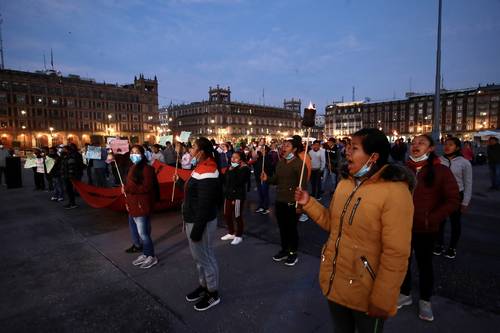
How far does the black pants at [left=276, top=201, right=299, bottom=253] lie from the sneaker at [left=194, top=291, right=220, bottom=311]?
1.64 meters

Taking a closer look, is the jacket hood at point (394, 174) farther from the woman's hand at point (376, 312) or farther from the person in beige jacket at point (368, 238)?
the woman's hand at point (376, 312)

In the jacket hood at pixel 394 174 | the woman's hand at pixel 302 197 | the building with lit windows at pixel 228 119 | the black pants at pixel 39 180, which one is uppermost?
the building with lit windows at pixel 228 119

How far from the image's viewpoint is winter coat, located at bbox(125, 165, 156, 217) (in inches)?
184

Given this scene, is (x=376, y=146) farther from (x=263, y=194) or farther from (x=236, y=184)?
(x=263, y=194)

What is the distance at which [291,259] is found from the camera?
15.6 ft

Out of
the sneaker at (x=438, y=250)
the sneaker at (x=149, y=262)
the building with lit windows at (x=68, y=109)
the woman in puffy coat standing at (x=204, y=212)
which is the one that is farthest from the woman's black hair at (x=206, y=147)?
the building with lit windows at (x=68, y=109)

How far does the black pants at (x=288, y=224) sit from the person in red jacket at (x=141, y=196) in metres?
2.16

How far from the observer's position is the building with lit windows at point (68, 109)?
70.0 m

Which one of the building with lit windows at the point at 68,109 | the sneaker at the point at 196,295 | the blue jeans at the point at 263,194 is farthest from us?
the building with lit windows at the point at 68,109

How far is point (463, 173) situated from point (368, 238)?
12.9 ft

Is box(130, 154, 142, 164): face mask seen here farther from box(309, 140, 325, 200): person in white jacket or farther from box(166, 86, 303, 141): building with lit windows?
box(166, 86, 303, 141): building with lit windows

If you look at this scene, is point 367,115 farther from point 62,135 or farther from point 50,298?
point 50,298

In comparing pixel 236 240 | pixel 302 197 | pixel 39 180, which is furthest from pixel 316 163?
pixel 39 180

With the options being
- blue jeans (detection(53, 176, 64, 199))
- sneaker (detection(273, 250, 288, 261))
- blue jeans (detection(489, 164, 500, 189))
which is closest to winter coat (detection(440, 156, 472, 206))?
sneaker (detection(273, 250, 288, 261))
